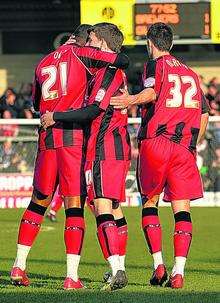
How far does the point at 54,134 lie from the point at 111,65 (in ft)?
2.39

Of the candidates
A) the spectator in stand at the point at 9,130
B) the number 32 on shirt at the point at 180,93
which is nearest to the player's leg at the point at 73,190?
the number 32 on shirt at the point at 180,93

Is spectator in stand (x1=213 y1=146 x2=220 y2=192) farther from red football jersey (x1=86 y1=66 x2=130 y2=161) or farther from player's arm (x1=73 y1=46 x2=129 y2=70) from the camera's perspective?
player's arm (x1=73 y1=46 x2=129 y2=70)

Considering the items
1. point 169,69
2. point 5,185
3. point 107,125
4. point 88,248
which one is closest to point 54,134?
point 107,125

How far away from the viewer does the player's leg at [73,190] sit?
9.80m

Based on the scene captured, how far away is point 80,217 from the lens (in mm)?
9859

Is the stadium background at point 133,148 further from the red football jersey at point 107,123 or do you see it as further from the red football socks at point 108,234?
the red football jersey at point 107,123

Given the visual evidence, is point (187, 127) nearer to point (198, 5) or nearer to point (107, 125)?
point (107, 125)

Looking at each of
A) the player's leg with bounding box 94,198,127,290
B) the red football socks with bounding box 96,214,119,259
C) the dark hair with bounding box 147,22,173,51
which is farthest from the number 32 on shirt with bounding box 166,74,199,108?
the red football socks with bounding box 96,214,119,259

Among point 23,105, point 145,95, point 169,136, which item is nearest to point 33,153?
point 23,105

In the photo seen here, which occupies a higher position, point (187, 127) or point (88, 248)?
point (187, 127)

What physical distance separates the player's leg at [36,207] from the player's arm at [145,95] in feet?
2.21

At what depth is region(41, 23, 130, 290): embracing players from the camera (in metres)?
9.68

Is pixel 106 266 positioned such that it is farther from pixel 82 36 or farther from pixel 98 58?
pixel 98 58

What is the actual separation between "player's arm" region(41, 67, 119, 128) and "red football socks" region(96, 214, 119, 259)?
78 centimetres
